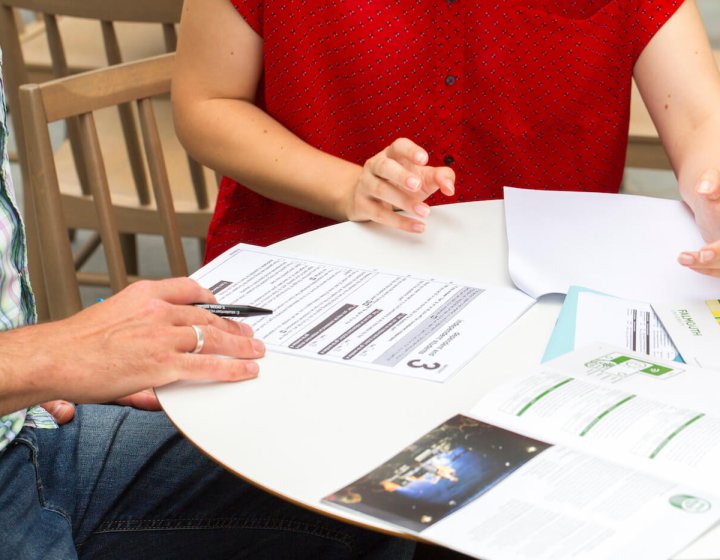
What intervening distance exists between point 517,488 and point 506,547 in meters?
0.07

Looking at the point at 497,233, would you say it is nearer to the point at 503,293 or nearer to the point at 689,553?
the point at 503,293

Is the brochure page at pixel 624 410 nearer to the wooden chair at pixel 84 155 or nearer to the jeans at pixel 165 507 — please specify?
the jeans at pixel 165 507

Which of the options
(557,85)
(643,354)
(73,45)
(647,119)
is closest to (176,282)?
(643,354)

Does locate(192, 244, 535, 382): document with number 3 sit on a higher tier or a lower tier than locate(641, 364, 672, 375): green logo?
higher

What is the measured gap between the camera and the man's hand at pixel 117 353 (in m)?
0.91

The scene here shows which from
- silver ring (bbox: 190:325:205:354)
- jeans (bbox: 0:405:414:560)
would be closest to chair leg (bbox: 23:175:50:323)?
jeans (bbox: 0:405:414:560)

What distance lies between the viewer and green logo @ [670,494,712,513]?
0.72 metres

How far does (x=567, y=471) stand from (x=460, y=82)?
32.5 inches

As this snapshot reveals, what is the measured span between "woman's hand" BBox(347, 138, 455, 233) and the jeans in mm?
355

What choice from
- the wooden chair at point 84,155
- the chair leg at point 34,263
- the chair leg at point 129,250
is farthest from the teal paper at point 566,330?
the chair leg at point 129,250

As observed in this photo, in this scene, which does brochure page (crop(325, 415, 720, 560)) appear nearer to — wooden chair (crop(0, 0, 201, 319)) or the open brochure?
the open brochure

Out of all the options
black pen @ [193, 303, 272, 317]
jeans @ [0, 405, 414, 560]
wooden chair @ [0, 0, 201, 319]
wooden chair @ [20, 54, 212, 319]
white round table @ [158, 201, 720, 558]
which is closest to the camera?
white round table @ [158, 201, 720, 558]

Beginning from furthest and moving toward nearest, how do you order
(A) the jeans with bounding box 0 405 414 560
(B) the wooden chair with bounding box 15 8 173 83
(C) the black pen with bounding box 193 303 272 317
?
(B) the wooden chair with bounding box 15 8 173 83, (A) the jeans with bounding box 0 405 414 560, (C) the black pen with bounding box 193 303 272 317

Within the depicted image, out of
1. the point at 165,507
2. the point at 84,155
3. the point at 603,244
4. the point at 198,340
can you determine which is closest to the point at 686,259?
the point at 603,244
